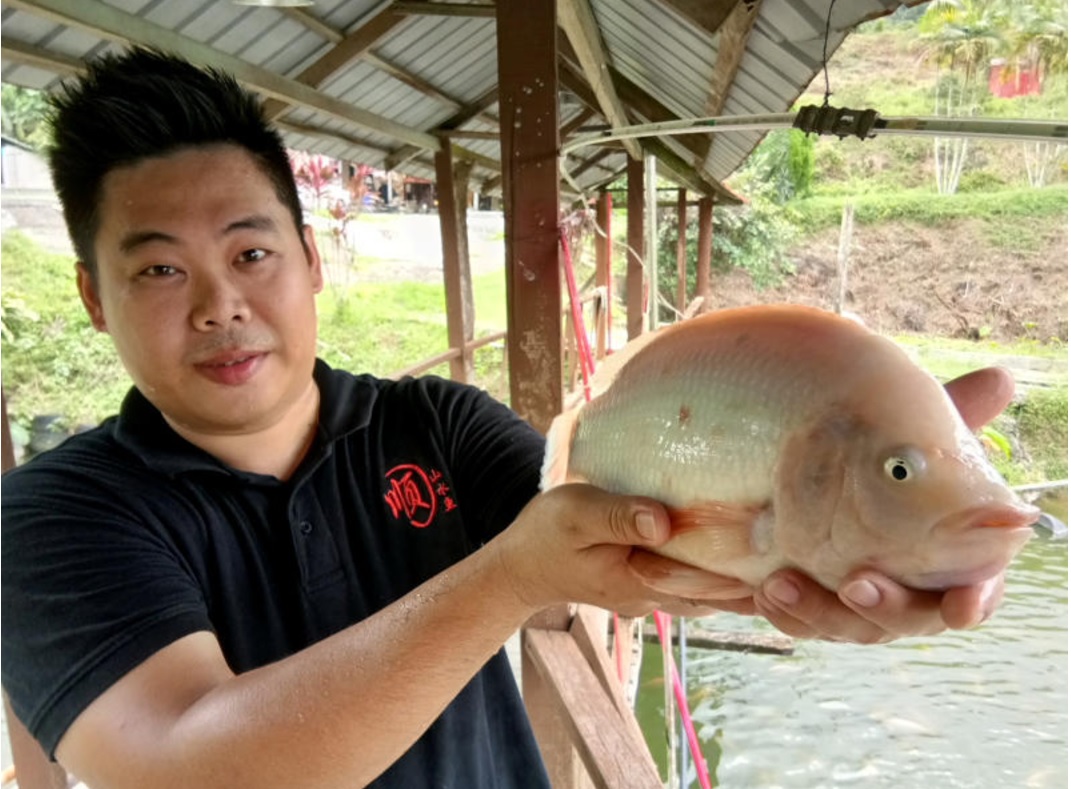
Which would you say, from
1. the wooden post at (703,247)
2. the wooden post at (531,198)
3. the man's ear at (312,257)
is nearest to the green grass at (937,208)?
the wooden post at (703,247)

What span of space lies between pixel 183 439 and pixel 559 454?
663mm

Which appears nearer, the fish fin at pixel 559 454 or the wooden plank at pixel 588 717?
the fish fin at pixel 559 454

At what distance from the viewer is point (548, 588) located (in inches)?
Answer: 44.3

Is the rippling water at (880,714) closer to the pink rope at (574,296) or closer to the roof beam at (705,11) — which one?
the pink rope at (574,296)

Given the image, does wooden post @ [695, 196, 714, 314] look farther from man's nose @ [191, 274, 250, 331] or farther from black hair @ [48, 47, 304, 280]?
man's nose @ [191, 274, 250, 331]

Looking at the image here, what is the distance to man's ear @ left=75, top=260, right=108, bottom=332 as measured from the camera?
1.42 m

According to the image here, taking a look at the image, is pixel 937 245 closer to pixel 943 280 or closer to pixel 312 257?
pixel 943 280

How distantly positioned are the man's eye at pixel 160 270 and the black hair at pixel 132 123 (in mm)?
143

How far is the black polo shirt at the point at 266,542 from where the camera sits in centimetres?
108

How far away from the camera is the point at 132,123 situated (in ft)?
4.25

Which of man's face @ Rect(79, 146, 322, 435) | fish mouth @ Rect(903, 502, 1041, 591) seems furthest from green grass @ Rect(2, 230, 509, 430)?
fish mouth @ Rect(903, 502, 1041, 591)

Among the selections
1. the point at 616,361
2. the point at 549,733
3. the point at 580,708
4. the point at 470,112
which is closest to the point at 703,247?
the point at 470,112

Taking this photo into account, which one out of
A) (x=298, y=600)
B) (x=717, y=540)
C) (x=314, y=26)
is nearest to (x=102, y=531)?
(x=298, y=600)

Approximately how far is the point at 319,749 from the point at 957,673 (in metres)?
10.2
